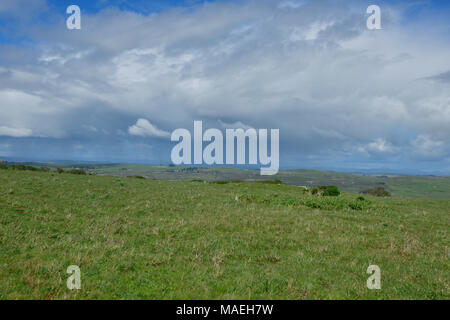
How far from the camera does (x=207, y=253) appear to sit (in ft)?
36.6

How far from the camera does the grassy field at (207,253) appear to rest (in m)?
8.20

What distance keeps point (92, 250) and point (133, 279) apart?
2849 mm

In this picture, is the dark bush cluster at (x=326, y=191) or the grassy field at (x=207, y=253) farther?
the dark bush cluster at (x=326, y=191)

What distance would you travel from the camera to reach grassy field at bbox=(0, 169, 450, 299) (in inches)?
323

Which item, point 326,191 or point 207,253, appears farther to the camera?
point 326,191

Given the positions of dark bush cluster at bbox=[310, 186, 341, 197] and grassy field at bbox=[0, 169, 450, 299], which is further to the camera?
dark bush cluster at bbox=[310, 186, 341, 197]

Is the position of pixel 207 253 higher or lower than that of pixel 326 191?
higher
